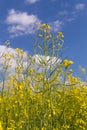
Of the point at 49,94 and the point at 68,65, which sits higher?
the point at 68,65

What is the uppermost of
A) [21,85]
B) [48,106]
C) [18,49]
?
[18,49]

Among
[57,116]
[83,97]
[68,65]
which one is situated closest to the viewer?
[68,65]

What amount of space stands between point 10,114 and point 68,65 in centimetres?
228

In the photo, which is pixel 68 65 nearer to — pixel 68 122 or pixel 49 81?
pixel 49 81

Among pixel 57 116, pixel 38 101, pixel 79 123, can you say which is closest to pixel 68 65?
pixel 38 101

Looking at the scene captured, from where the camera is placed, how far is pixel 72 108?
7.93 metres

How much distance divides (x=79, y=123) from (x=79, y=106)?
1.69 ft

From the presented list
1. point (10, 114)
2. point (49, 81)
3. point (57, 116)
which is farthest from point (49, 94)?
point (10, 114)

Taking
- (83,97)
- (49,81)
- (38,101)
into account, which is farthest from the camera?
(83,97)

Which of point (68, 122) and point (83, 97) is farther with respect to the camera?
point (83, 97)

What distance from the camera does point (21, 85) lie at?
6.06 metres

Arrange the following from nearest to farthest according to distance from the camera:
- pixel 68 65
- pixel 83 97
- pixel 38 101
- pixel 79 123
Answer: pixel 68 65 < pixel 38 101 < pixel 79 123 < pixel 83 97

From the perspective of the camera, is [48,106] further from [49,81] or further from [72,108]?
[72,108]

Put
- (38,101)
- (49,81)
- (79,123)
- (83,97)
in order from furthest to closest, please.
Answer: (83,97) < (79,123) < (38,101) < (49,81)
